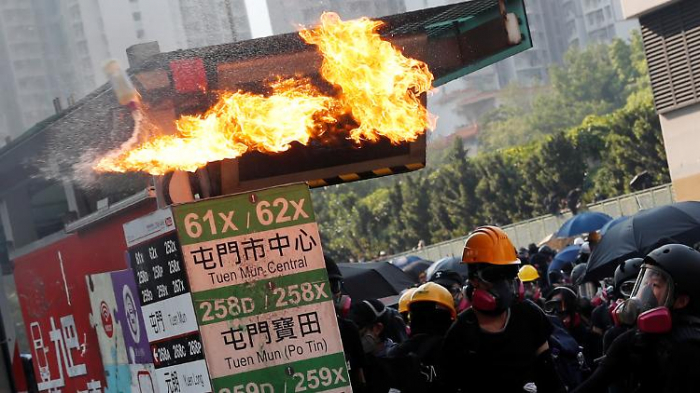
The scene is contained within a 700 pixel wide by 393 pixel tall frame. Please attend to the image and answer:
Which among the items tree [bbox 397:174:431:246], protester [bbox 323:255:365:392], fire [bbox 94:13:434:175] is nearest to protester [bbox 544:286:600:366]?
fire [bbox 94:13:434:175]

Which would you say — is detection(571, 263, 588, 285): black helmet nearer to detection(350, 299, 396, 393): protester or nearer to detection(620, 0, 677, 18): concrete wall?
detection(350, 299, 396, 393): protester

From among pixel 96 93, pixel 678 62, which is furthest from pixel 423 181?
pixel 96 93

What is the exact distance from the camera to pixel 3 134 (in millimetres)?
9977

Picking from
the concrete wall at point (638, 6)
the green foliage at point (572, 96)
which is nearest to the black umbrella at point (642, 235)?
the concrete wall at point (638, 6)

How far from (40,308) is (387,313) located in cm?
391

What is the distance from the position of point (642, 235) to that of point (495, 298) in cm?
736

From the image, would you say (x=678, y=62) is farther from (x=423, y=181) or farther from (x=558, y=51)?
(x=558, y=51)

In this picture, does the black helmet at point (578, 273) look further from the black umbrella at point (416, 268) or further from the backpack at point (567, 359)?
the black umbrella at point (416, 268)

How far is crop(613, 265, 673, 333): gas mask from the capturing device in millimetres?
4836

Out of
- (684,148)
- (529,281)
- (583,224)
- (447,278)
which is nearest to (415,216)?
(684,148)

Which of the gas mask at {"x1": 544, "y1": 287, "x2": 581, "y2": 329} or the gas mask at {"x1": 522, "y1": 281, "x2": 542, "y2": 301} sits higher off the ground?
the gas mask at {"x1": 544, "y1": 287, "x2": 581, "y2": 329}

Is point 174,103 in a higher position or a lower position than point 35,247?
higher

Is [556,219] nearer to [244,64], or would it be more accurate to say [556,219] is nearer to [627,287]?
[244,64]

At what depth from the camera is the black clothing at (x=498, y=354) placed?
6172mm
